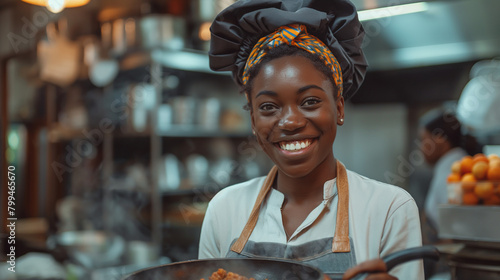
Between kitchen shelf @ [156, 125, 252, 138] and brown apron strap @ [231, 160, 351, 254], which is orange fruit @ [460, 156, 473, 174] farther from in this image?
kitchen shelf @ [156, 125, 252, 138]

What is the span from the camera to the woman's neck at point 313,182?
4.14 ft

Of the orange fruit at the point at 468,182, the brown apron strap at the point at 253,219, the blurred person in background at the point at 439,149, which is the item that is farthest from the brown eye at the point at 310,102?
the blurred person in background at the point at 439,149

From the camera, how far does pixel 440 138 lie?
9.99 ft

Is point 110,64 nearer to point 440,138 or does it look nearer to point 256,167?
point 256,167

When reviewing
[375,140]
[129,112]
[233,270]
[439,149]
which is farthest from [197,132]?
[233,270]

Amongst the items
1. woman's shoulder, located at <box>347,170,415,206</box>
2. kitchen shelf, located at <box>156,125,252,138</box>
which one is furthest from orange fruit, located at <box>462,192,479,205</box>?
kitchen shelf, located at <box>156,125,252,138</box>

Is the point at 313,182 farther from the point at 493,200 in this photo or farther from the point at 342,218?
the point at 493,200

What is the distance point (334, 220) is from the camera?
1199 mm

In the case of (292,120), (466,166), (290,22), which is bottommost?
(466,166)

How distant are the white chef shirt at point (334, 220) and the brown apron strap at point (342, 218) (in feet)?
0.04

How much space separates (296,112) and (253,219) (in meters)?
0.32

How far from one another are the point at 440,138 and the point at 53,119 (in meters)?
2.51

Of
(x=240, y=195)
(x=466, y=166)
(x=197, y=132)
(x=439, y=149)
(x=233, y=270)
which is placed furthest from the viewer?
(x=197, y=132)

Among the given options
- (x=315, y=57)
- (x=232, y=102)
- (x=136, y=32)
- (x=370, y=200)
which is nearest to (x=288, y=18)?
(x=315, y=57)
